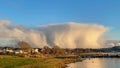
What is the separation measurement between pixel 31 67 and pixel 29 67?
0.59m

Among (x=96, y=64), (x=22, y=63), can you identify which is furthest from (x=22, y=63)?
(x=96, y=64)

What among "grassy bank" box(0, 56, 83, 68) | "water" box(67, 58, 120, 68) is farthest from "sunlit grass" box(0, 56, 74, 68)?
"water" box(67, 58, 120, 68)

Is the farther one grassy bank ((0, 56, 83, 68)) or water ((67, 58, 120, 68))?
water ((67, 58, 120, 68))

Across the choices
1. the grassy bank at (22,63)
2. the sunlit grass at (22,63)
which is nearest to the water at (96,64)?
the grassy bank at (22,63)

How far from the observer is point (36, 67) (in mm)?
60875

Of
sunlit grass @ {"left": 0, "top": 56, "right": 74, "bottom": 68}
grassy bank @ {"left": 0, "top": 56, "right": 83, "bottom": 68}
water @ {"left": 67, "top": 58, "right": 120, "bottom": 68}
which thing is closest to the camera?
sunlit grass @ {"left": 0, "top": 56, "right": 74, "bottom": 68}

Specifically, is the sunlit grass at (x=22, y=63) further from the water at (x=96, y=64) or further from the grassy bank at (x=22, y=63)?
the water at (x=96, y=64)

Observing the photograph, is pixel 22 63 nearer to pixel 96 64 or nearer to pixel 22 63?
A: pixel 22 63

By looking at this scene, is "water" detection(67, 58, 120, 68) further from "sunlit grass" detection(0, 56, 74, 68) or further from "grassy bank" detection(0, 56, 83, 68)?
"sunlit grass" detection(0, 56, 74, 68)

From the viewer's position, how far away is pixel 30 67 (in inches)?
2317

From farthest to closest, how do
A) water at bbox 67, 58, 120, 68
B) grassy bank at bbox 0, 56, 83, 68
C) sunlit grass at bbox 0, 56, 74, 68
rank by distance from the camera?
water at bbox 67, 58, 120, 68, grassy bank at bbox 0, 56, 83, 68, sunlit grass at bbox 0, 56, 74, 68

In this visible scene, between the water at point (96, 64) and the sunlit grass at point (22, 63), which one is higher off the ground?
the sunlit grass at point (22, 63)

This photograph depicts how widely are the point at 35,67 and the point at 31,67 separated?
72.5 inches

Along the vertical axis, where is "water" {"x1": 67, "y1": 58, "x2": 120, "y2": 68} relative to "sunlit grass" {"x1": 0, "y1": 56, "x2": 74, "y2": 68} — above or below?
below
